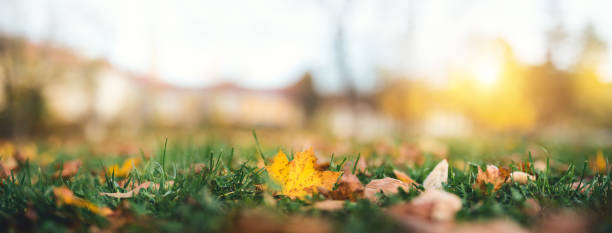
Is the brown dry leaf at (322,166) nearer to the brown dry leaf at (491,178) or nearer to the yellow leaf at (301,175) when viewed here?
the yellow leaf at (301,175)

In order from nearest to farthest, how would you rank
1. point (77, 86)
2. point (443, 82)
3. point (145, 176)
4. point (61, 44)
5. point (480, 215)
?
1. point (480, 215)
2. point (145, 176)
3. point (61, 44)
4. point (77, 86)
5. point (443, 82)

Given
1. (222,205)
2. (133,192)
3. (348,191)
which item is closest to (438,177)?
(348,191)

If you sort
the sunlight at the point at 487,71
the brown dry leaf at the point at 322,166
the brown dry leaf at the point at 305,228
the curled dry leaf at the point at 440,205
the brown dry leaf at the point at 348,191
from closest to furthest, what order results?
the brown dry leaf at the point at 305,228 → the curled dry leaf at the point at 440,205 → the brown dry leaf at the point at 348,191 → the brown dry leaf at the point at 322,166 → the sunlight at the point at 487,71

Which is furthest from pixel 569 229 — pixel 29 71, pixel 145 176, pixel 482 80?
pixel 482 80

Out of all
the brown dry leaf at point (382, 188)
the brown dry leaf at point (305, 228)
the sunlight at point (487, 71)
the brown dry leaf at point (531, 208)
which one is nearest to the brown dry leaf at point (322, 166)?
the brown dry leaf at point (382, 188)

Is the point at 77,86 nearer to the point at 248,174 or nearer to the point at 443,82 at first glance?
the point at 248,174

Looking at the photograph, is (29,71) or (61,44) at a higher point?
(61,44)

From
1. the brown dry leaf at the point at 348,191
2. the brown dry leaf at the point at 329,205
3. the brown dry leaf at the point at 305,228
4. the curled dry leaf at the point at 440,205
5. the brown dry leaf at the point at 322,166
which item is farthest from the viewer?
the brown dry leaf at the point at 322,166

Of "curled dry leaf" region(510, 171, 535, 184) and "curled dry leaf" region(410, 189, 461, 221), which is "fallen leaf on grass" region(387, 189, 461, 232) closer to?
"curled dry leaf" region(410, 189, 461, 221)
